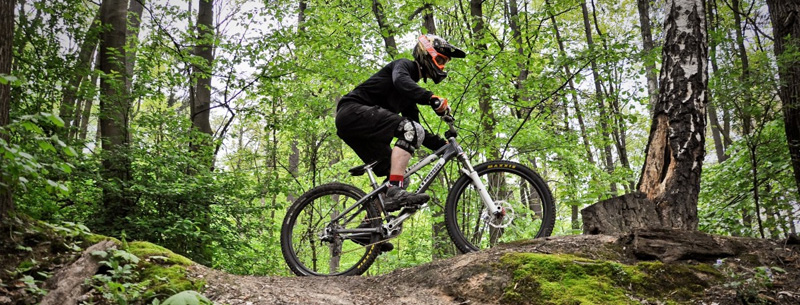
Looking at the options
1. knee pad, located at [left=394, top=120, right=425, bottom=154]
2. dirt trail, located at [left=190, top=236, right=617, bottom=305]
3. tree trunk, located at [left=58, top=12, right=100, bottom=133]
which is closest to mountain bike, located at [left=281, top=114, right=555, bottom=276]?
knee pad, located at [left=394, top=120, right=425, bottom=154]

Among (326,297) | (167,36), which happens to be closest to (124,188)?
(167,36)

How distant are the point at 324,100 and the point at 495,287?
7577mm

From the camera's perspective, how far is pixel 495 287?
3.45 meters

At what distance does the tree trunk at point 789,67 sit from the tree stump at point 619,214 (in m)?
2.53

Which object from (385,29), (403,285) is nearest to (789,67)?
(403,285)

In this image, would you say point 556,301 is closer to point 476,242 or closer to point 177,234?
point 476,242

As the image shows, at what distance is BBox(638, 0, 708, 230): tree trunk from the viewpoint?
4230 millimetres

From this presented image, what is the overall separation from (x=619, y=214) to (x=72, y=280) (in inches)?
166

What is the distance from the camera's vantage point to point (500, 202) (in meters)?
4.36

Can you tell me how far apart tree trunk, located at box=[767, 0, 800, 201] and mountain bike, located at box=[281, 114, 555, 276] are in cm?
329

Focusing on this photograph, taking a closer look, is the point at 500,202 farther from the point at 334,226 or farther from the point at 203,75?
the point at 203,75

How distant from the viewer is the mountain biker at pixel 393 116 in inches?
171

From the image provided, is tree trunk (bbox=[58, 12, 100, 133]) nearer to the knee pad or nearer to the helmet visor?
the knee pad

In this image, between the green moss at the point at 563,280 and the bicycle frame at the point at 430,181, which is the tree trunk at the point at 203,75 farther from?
the green moss at the point at 563,280
